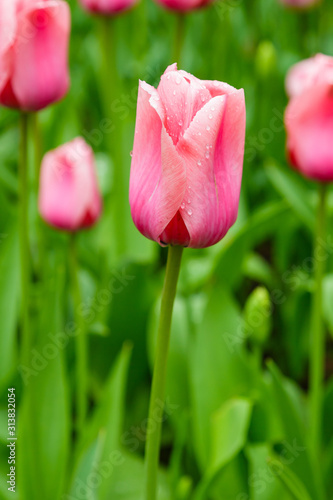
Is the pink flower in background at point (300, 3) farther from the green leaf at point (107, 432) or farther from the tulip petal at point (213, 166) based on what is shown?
the tulip petal at point (213, 166)


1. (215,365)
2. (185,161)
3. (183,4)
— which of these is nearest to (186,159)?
(185,161)

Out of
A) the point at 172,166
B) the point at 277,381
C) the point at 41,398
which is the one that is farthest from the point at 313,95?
the point at 41,398

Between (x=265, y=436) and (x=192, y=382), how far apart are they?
15 centimetres

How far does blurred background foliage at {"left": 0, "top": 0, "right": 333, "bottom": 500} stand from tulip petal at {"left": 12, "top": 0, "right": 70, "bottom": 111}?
1.09 ft

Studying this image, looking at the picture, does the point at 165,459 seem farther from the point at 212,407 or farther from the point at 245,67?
the point at 245,67

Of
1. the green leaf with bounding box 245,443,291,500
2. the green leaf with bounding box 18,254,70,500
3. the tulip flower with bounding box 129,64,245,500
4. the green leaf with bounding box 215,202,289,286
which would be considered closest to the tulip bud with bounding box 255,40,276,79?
the green leaf with bounding box 215,202,289,286

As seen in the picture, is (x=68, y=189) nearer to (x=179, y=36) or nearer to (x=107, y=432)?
(x=107, y=432)

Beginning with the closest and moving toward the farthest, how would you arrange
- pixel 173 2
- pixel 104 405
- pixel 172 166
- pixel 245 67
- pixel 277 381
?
pixel 172 166
pixel 277 381
pixel 104 405
pixel 173 2
pixel 245 67

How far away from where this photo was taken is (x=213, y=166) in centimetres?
57

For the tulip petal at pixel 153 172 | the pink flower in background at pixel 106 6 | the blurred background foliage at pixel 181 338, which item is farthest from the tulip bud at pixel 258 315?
the pink flower in background at pixel 106 6

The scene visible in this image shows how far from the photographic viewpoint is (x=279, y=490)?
109 centimetres

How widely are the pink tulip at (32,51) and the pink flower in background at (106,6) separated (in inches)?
28.9

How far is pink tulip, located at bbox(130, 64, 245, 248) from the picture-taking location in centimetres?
54

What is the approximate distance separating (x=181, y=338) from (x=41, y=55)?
677 mm
